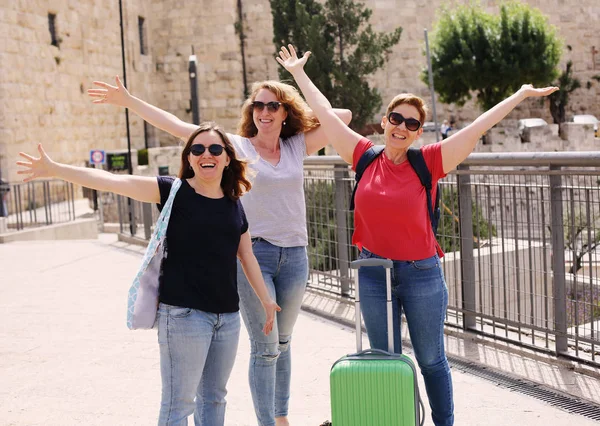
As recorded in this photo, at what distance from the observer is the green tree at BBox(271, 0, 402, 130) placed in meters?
25.5

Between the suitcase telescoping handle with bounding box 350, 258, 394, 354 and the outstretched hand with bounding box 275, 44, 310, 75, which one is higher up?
the outstretched hand with bounding box 275, 44, 310, 75

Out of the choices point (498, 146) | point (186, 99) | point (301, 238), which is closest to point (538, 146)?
point (498, 146)

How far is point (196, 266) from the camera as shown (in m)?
3.33

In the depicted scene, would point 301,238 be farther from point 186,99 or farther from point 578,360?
point 186,99

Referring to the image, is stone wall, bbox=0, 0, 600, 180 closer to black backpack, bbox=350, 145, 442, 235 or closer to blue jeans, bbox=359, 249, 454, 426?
black backpack, bbox=350, 145, 442, 235

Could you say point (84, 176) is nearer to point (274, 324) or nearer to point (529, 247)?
point (274, 324)

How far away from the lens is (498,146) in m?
27.0

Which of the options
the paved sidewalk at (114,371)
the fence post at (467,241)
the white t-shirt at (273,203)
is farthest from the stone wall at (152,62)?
the white t-shirt at (273,203)

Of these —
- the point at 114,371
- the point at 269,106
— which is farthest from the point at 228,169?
the point at 114,371

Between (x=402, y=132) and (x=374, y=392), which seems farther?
(x=402, y=132)

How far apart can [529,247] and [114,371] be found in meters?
2.63

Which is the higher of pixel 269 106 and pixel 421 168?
pixel 269 106

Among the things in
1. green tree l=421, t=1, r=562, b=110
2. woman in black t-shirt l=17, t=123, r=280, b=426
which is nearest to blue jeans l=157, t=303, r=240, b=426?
woman in black t-shirt l=17, t=123, r=280, b=426

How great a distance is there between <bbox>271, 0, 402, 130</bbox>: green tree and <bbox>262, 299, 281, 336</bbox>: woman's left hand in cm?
2198
